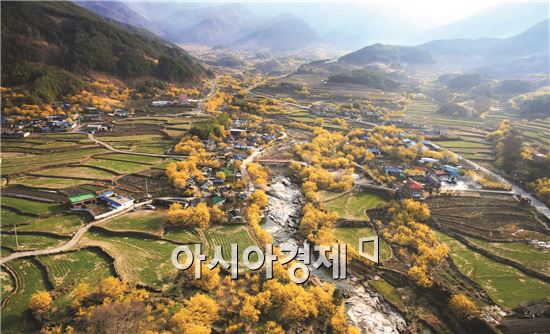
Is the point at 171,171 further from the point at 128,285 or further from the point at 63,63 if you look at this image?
the point at 63,63

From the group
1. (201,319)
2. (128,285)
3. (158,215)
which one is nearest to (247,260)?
(201,319)

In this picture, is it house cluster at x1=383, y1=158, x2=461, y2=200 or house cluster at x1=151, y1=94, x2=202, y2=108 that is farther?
house cluster at x1=151, y1=94, x2=202, y2=108

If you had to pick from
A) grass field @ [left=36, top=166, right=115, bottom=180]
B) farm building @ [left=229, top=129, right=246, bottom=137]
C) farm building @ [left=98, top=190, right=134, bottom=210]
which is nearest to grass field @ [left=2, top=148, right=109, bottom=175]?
grass field @ [left=36, top=166, right=115, bottom=180]

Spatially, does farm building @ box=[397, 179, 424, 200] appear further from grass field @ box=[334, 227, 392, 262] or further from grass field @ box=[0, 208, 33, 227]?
grass field @ box=[0, 208, 33, 227]

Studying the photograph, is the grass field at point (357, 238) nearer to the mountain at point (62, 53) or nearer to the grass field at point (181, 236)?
the grass field at point (181, 236)

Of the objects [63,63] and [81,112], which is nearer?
[81,112]

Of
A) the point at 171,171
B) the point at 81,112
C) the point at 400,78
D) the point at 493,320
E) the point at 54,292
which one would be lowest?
the point at 493,320
